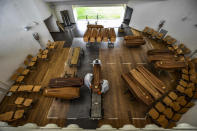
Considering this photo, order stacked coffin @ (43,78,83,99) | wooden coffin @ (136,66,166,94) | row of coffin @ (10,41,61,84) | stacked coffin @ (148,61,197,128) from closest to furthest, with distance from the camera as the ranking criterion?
stacked coffin @ (148,61,197,128), stacked coffin @ (43,78,83,99), wooden coffin @ (136,66,166,94), row of coffin @ (10,41,61,84)

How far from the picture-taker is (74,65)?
667 centimetres

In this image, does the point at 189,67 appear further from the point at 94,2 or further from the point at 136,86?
the point at 94,2

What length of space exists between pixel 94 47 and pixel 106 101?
200 inches

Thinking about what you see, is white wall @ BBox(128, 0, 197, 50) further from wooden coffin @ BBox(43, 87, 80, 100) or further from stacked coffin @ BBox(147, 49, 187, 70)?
wooden coffin @ BBox(43, 87, 80, 100)

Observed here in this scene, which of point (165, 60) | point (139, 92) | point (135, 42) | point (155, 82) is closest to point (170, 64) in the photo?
point (165, 60)

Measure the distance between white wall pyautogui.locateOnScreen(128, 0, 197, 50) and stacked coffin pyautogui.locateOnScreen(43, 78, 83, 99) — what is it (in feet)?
28.2

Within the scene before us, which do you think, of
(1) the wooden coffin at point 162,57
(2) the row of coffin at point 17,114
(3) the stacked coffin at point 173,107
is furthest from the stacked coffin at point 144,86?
(2) the row of coffin at point 17,114

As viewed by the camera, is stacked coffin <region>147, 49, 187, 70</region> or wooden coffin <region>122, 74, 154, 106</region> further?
stacked coffin <region>147, 49, 187, 70</region>

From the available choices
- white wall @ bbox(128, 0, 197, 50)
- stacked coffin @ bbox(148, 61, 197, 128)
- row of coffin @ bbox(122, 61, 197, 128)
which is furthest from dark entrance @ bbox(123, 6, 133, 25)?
stacked coffin @ bbox(148, 61, 197, 128)

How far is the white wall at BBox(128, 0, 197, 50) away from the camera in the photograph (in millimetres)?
6109

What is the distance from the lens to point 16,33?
18.5 feet

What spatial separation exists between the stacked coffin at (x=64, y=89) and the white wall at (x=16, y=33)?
10.9 ft

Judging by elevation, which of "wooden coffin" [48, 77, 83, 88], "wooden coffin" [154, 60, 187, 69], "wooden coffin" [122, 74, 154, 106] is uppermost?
"wooden coffin" [154, 60, 187, 69]

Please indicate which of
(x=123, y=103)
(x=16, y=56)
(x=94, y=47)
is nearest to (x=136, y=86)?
(x=123, y=103)
